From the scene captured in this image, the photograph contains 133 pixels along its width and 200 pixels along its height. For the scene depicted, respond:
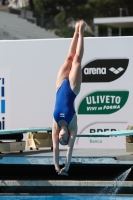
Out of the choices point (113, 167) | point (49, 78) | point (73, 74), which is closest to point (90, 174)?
point (113, 167)

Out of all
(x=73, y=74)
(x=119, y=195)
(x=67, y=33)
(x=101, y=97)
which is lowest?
(x=67, y=33)

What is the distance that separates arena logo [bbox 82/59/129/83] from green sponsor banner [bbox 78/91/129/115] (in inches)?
10.4

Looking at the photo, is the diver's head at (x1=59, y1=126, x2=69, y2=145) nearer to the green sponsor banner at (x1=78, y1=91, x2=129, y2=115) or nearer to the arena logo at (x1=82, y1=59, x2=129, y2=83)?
the green sponsor banner at (x1=78, y1=91, x2=129, y2=115)

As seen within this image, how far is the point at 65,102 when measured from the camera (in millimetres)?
6781

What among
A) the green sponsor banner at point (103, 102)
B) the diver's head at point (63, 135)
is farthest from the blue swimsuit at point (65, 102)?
the green sponsor banner at point (103, 102)

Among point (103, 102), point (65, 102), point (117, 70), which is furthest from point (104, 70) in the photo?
point (65, 102)

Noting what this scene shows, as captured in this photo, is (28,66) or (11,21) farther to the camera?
(11,21)

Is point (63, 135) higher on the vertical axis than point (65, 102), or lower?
lower

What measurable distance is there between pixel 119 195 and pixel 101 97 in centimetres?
251

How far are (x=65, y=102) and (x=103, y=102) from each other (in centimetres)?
271

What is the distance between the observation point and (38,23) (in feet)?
108

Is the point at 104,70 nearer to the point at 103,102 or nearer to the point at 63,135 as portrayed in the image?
the point at 103,102

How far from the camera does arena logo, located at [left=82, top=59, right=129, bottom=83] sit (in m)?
9.38

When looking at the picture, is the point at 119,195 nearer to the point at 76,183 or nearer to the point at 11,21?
the point at 76,183
